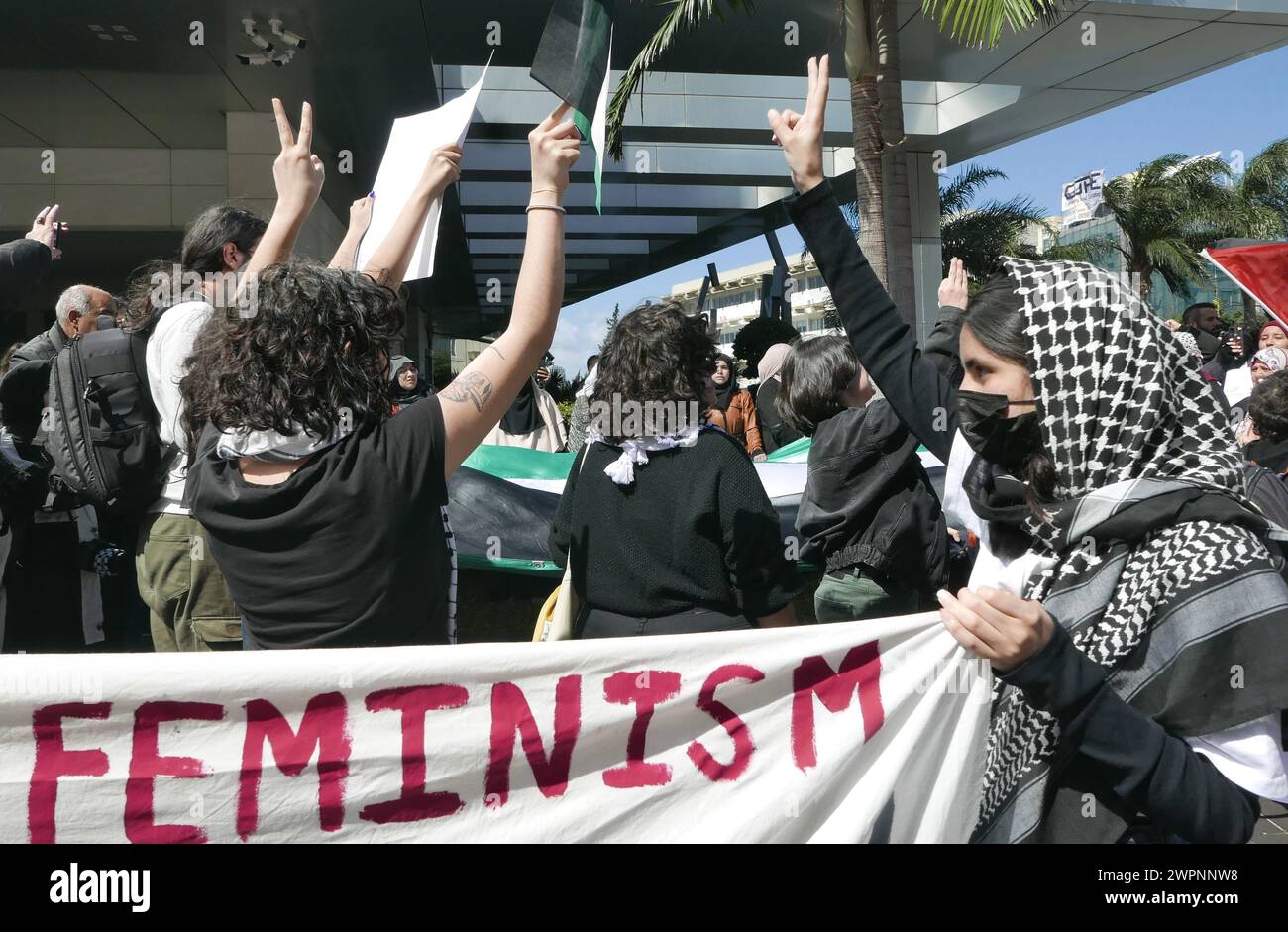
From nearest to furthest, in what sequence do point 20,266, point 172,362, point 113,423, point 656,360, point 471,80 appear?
1. point 172,362
2. point 656,360
3. point 20,266
4. point 113,423
5. point 471,80

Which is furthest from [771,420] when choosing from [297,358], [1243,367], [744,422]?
[297,358]

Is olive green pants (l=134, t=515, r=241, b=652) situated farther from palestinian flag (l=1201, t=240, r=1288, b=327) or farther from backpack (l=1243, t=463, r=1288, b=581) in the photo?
palestinian flag (l=1201, t=240, r=1288, b=327)

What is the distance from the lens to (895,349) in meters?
2.23

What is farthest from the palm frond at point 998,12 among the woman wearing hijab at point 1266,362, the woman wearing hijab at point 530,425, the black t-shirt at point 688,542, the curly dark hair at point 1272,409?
the black t-shirt at point 688,542

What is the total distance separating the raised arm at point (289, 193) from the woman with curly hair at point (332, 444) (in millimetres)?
474

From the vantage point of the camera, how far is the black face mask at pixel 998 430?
1.75 m

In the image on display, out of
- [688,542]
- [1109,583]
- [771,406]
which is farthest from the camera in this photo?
[771,406]

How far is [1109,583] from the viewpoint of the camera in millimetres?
1603

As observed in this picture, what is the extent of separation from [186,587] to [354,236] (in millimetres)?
1104

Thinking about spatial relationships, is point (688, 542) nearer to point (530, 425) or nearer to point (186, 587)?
point (186, 587)

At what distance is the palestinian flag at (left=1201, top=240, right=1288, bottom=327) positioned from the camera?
450 centimetres

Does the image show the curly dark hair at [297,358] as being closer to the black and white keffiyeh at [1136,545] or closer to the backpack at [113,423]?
the black and white keffiyeh at [1136,545]
